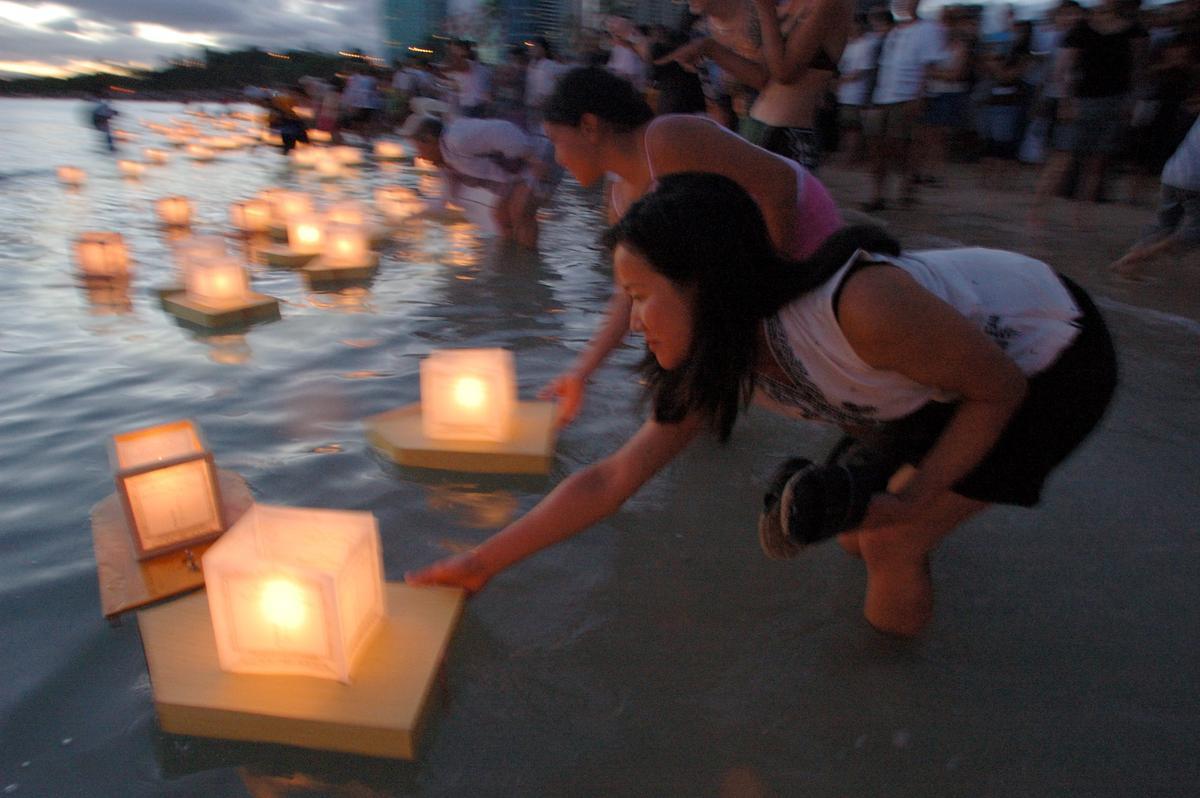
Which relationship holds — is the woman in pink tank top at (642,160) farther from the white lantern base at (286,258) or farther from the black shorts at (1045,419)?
the white lantern base at (286,258)

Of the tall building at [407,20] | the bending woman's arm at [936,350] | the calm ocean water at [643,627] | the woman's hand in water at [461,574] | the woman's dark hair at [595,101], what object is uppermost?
the tall building at [407,20]

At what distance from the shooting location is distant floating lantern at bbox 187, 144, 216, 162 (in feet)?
44.8

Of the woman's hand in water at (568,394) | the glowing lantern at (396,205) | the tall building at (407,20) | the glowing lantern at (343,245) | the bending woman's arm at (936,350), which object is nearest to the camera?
the bending woman's arm at (936,350)

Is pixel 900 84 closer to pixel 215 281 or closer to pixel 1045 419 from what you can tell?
pixel 215 281

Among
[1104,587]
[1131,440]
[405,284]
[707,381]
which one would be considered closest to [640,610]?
[707,381]

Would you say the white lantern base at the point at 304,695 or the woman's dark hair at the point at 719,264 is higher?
the woman's dark hair at the point at 719,264

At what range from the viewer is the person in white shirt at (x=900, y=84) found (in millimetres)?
6938

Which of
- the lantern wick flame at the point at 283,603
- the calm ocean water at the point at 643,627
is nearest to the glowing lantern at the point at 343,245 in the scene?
the calm ocean water at the point at 643,627

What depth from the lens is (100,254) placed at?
491 cm

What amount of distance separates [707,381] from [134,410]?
2.56 m

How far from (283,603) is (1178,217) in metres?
5.85

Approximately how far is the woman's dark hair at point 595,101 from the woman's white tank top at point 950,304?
1.17 metres

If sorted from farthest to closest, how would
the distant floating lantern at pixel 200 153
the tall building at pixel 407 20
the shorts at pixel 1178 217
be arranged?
1. the tall building at pixel 407 20
2. the distant floating lantern at pixel 200 153
3. the shorts at pixel 1178 217

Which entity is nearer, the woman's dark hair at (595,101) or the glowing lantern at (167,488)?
the glowing lantern at (167,488)
